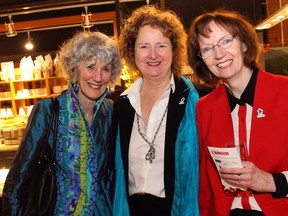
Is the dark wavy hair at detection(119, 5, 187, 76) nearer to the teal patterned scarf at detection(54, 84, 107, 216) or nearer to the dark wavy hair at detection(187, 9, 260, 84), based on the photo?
the dark wavy hair at detection(187, 9, 260, 84)

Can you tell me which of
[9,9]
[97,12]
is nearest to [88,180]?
[9,9]

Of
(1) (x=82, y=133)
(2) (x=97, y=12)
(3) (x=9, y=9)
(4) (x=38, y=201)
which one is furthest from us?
(2) (x=97, y=12)

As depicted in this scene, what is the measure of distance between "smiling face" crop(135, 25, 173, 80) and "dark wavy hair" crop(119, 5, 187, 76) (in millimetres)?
46

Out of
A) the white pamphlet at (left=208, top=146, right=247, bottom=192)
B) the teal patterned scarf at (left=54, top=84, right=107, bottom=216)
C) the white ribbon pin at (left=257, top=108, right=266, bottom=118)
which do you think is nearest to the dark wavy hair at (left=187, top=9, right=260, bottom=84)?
the white ribbon pin at (left=257, top=108, right=266, bottom=118)

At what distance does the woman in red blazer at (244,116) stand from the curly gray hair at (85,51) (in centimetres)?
60

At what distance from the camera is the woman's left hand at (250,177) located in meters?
1.55

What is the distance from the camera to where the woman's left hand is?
1.55 meters

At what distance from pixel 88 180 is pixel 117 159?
26 cm

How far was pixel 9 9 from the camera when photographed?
5.68m

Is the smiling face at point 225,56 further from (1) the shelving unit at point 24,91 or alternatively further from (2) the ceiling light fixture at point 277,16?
(1) the shelving unit at point 24,91

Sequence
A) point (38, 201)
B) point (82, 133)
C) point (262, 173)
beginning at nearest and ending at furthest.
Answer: point (262, 173) < point (38, 201) < point (82, 133)

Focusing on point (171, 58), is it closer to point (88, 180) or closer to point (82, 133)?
point (82, 133)

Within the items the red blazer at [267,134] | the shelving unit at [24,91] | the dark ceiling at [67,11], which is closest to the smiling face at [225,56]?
the red blazer at [267,134]

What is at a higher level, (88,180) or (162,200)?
(88,180)
